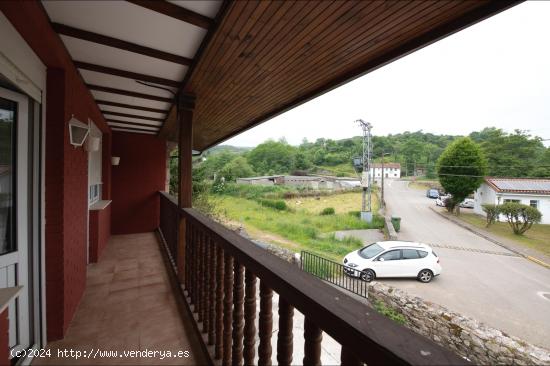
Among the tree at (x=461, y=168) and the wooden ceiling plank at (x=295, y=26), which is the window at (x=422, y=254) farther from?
the wooden ceiling plank at (x=295, y=26)

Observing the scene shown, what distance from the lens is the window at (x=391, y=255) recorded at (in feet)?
16.9

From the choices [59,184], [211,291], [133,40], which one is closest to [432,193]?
[211,291]

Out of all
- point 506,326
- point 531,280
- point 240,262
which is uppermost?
point 240,262

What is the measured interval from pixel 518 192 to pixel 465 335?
262 centimetres

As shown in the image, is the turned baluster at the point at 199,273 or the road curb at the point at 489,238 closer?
the turned baluster at the point at 199,273

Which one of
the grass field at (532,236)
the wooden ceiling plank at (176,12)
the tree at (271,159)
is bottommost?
the grass field at (532,236)

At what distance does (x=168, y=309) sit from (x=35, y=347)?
0.97 m

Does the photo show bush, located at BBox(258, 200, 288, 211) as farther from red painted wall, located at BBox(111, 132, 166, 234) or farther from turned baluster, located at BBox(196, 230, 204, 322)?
turned baluster, located at BBox(196, 230, 204, 322)

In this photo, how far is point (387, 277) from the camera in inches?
224

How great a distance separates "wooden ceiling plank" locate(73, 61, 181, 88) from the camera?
219 centimetres

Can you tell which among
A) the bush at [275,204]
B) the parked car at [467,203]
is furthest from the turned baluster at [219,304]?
the bush at [275,204]

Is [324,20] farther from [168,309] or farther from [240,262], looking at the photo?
[168,309]

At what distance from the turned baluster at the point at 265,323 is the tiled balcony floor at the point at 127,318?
1.05 metres

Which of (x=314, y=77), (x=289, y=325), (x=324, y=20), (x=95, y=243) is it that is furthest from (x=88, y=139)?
(x=289, y=325)
